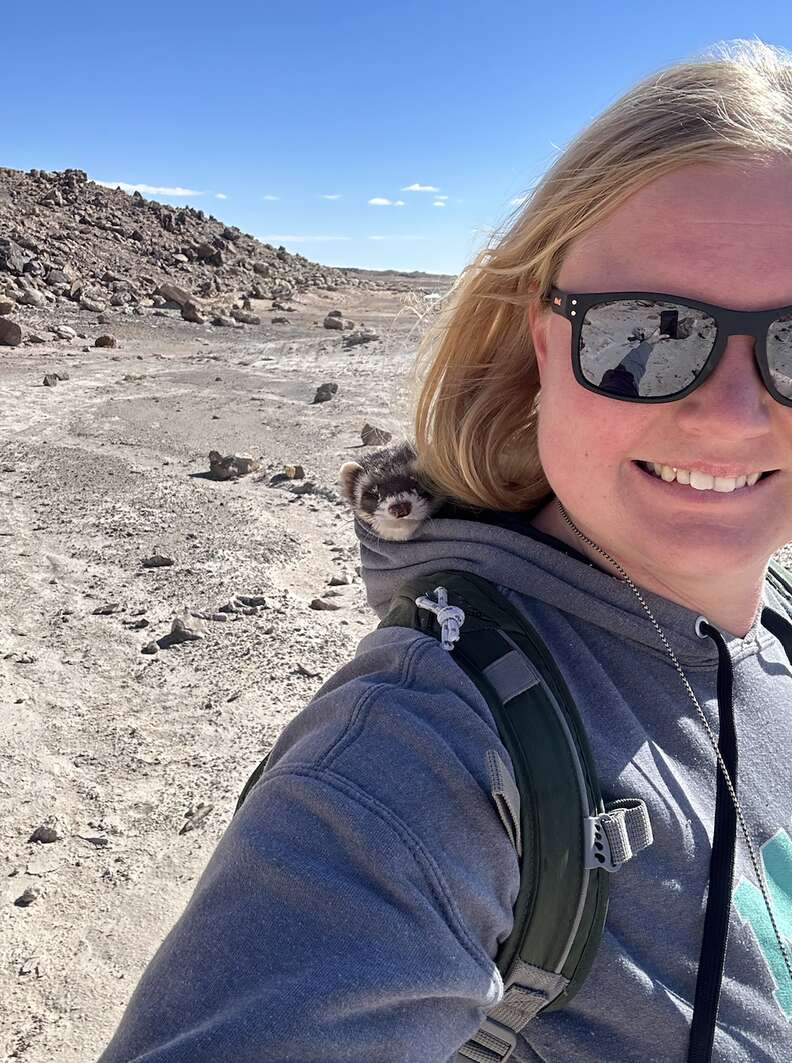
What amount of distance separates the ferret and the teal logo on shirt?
0.72 meters

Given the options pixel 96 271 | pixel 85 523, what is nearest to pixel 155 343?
pixel 96 271

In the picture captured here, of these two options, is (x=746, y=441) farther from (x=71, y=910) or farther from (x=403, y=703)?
(x=71, y=910)

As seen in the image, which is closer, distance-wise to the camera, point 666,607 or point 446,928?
point 446,928

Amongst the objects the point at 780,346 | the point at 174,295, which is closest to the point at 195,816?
the point at 780,346

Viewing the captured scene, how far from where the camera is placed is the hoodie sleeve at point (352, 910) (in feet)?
2.77

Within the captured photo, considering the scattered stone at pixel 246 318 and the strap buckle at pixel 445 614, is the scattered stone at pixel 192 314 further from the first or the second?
the strap buckle at pixel 445 614

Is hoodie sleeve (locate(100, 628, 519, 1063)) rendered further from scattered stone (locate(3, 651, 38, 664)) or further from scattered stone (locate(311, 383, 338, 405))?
scattered stone (locate(311, 383, 338, 405))

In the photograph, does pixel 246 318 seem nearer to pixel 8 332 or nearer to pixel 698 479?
pixel 8 332

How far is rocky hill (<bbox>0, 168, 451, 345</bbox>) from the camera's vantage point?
1920cm

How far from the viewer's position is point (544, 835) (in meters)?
1.01

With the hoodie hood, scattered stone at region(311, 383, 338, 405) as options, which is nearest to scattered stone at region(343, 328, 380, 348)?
scattered stone at region(311, 383, 338, 405)

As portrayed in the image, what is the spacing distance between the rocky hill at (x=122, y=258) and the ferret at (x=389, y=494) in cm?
1346

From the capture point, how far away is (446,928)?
0.93 meters

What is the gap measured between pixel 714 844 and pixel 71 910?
2.21 m
